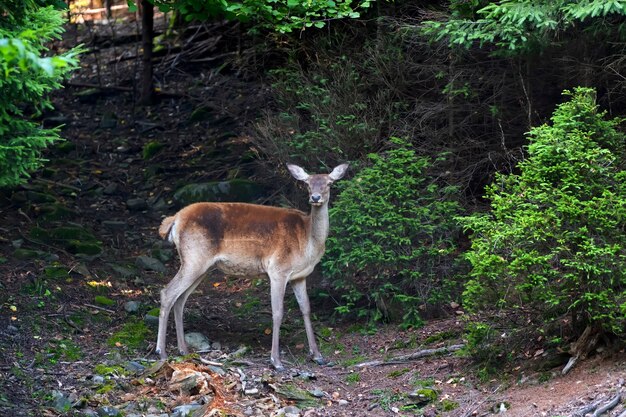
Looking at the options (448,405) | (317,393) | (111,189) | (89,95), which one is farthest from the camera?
(89,95)

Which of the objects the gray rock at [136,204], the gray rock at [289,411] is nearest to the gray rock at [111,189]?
the gray rock at [136,204]

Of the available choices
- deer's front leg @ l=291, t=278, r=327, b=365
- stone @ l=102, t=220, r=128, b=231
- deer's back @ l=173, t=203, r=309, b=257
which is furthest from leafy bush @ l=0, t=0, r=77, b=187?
stone @ l=102, t=220, r=128, b=231

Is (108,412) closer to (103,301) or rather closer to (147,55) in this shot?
(103,301)

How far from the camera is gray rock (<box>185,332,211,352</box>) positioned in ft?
37.2

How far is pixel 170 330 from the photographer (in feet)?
39.0

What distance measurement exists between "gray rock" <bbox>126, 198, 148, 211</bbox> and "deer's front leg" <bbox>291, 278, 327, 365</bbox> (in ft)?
16.4

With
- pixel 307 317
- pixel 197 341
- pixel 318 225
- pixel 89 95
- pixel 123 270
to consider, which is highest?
pixel 89 95

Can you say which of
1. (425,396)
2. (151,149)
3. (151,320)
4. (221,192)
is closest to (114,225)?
(221,192)

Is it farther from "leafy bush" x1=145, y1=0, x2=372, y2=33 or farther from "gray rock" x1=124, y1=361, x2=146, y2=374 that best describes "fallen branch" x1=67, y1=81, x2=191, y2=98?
"gray rock" x1=124, y1=361, x2=146, y2=374

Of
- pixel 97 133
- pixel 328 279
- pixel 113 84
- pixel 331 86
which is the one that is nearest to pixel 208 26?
pixel 113 84

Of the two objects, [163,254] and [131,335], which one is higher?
[163,254]

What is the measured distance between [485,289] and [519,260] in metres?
0.65

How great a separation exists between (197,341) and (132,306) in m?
1.23

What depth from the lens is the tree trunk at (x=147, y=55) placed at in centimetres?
1898
